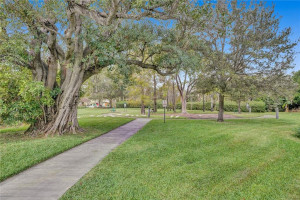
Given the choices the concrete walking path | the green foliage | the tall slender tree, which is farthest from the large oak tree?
the tall slender tree

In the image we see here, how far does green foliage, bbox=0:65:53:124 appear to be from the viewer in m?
7.05

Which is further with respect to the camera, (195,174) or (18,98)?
(18,98)

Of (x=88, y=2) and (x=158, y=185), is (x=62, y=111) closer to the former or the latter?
(x=88, y=2)

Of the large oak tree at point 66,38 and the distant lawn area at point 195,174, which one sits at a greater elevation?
the large oak tree at point 66,38

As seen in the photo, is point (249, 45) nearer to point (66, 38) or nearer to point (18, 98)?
point (66, 38)

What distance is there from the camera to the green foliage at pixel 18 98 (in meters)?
7.05

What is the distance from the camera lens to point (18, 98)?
784 centimetres

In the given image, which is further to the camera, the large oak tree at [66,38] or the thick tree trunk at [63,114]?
the thick tree trunk at [63,114]

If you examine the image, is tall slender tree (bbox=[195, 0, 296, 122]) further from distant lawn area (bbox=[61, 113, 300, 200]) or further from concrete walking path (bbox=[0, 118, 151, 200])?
concrete walking path (bbox=[0, 118, 151, 200])

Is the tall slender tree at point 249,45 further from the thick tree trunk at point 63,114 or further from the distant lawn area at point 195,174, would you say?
the thick tree trunk at point 63,114

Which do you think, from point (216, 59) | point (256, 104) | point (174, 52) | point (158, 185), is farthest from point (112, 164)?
point (256, 104)

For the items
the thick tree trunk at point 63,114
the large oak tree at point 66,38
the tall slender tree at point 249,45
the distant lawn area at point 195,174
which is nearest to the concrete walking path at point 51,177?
the distant lawn area at point 195,174

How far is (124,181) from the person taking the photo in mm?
3480

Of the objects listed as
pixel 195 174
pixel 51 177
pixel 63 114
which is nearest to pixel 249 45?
pixel 195 174
